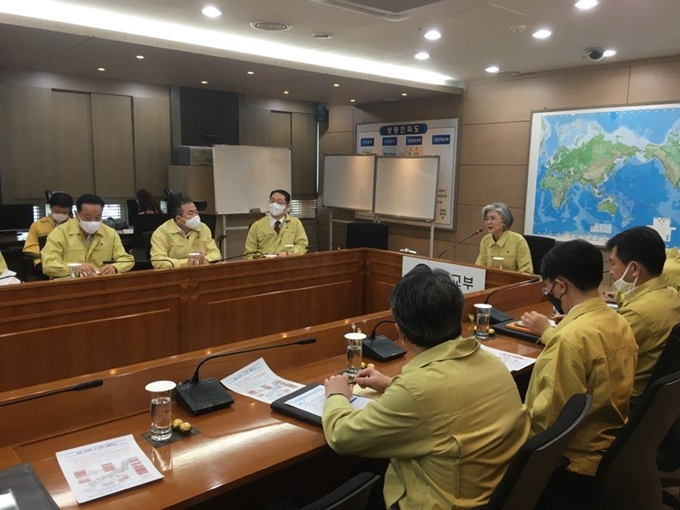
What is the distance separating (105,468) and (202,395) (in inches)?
16.9

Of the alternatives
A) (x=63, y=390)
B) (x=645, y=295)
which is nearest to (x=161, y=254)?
(x=63, y=390)

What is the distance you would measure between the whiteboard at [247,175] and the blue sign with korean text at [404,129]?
1396 mm

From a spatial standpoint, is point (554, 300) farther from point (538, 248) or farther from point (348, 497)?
point (538, 248)

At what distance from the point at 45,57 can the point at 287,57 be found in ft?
7.42

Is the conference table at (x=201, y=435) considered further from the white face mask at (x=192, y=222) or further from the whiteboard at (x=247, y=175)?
the whiteboard at (x=247, y=175)

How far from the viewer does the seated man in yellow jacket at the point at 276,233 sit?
16.4 ft

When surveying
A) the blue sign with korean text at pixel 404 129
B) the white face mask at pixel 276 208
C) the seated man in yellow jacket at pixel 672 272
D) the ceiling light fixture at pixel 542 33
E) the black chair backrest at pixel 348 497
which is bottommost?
the black chair backrest at pixel 348 497

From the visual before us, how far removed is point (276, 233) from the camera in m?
5.02

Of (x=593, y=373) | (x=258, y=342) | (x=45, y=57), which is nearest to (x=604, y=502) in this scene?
(x=593, y=373)

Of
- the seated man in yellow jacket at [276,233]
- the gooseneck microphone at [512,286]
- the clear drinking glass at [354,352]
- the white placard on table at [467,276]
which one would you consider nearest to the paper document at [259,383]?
the clear drinking glass at [354,352]

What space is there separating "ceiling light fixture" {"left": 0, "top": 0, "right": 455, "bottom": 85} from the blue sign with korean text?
36.3 inches

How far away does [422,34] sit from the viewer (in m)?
4.52

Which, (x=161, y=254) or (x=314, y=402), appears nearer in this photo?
(x=314, y=402)

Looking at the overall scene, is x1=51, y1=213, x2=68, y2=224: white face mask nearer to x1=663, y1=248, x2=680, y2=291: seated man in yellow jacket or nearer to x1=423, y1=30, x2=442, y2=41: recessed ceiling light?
x1=423, y1=30, x2=442, y2=41: recessed ceiling light
